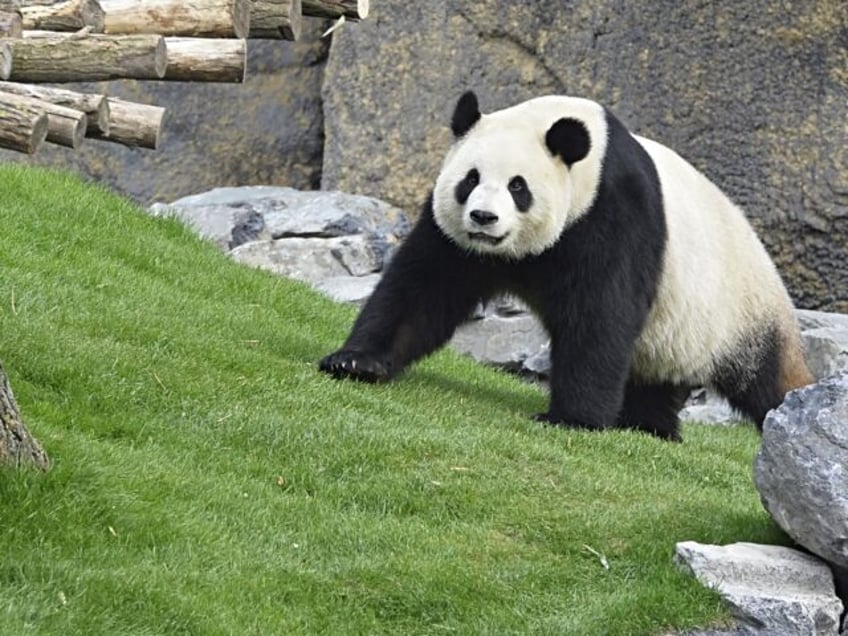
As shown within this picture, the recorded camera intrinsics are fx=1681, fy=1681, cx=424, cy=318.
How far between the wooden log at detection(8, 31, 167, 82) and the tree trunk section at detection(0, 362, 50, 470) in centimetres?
114

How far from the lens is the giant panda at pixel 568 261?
352 inches

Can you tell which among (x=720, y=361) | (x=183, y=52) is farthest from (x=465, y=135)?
(x=183, y=52)

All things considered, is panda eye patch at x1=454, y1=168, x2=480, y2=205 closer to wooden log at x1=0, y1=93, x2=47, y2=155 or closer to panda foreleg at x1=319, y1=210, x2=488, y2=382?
panda foreleg at x1=319, y1=210, x2=488, y2=382

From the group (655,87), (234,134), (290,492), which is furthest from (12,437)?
(234,134)

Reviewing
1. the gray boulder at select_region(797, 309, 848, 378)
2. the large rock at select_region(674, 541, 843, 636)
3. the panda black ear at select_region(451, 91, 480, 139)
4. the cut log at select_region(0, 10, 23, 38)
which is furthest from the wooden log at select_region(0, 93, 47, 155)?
the gray boulder at select_region(797, 309, 848, 378)

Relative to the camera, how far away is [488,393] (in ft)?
32.4

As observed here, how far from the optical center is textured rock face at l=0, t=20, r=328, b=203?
605 inches

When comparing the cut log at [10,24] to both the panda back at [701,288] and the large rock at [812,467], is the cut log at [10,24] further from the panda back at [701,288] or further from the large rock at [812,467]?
the panda back at [701,288]

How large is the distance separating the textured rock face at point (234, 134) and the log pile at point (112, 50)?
27.1 ft

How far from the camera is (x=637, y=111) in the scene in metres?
13.5

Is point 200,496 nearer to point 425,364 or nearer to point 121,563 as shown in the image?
point 121,563

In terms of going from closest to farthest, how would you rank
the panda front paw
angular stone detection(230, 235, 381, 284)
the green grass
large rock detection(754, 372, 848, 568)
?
the green grass < large rock detection(754, 372, 848, 568) < the panda front paw < angular stone detection(230, 235, 381, 284)

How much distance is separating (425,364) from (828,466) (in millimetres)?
4369

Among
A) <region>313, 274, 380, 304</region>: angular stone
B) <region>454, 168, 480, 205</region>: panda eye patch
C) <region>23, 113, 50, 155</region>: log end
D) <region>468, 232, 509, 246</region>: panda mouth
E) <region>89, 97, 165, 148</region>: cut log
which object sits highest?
<region>23, 113, 50, 155</region>: log end
